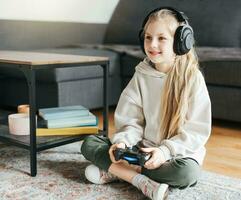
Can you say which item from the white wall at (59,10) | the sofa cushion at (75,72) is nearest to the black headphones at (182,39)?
the sofa cushion at (75,72)

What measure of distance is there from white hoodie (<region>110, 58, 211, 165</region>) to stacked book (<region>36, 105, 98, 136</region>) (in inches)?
9.6

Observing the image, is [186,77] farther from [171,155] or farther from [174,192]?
[174,192]

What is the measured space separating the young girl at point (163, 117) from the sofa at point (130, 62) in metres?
0.82

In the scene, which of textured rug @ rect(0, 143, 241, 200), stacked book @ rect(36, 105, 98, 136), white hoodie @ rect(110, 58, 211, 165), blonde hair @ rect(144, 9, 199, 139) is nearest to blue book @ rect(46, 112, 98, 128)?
stacked book @ rect(36, 105, 98, 136)

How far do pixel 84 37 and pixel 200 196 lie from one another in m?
2.02

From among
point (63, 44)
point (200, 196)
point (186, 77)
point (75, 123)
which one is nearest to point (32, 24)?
point (63, 44)

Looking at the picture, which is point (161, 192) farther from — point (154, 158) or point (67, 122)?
point (67, 122)

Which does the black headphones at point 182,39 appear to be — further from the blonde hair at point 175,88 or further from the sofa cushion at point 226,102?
the sofa cushion at point 226,102

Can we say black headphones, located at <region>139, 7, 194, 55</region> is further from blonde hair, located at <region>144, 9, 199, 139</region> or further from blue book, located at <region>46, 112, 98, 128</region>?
blue book, located at <region>46, 112, 98, 128</region>

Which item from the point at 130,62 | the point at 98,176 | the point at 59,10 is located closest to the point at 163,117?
the point at 98,176

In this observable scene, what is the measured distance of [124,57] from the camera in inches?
98.4

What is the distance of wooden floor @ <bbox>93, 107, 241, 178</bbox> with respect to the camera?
1491mm

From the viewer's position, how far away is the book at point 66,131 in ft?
4.97

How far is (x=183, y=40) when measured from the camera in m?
1.20
